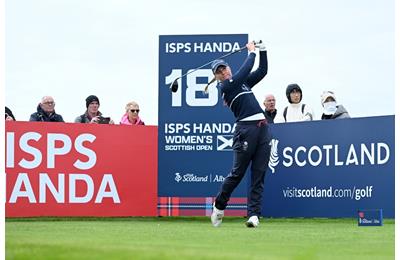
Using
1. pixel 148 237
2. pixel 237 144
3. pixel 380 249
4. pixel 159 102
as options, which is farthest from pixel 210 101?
pixel 380 249

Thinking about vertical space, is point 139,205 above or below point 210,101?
below

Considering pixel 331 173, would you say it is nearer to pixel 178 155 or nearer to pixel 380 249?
pixel 178 155

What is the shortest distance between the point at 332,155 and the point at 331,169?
0.62 ft

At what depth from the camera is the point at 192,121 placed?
1337 cm

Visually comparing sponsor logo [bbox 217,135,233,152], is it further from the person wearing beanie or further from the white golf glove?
the white golf glove

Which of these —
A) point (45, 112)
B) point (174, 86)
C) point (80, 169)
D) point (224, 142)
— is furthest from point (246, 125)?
point (45, 112)

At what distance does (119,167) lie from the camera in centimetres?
1382

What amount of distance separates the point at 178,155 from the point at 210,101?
2.82ft

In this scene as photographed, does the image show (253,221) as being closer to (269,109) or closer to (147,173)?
(269,109)

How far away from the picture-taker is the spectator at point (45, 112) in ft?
44.8

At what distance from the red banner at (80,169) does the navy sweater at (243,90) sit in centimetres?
326

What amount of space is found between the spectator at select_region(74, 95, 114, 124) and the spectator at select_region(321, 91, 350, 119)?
3040 millimetres

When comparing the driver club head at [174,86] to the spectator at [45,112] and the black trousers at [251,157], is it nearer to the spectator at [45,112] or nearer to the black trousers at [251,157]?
the spectator at [45,112]

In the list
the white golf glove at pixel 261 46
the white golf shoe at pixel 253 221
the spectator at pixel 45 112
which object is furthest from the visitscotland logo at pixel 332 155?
the spectator at pixel 45 112
